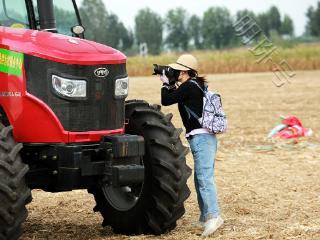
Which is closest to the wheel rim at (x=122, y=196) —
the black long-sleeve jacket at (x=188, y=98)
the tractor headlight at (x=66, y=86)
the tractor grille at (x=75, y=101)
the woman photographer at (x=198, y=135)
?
the woman photographer at (x=198, y=135)

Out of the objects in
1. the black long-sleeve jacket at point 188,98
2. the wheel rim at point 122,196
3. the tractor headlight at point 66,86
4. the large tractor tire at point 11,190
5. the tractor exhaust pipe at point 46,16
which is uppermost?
the tractor exhaust pipe at point 46,16

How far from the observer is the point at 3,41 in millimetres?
6621

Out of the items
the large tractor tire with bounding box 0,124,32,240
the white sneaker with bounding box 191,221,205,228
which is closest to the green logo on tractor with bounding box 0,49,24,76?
the large tractor tire with bounding box 0,124,32,240

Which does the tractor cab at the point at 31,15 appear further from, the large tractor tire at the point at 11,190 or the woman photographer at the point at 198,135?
the large tractor tire at the point at 11,190

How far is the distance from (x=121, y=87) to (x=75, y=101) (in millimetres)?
543

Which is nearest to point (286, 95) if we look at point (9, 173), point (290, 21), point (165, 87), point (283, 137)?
point (283, 137)

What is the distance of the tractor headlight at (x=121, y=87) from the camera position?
6.77m

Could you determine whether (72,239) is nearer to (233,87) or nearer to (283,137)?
(283,137)

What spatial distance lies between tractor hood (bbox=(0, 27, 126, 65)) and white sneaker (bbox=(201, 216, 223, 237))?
5.80 feet

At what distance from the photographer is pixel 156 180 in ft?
22.9

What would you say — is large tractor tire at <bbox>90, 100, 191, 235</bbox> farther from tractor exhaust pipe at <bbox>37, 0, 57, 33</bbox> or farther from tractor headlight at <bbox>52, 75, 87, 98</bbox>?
tractor exhaust pipe at <bbox>37, 0, 57, 33</bbox>

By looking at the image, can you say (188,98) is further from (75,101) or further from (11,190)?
(11,190)

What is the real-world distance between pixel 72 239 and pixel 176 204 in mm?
1091

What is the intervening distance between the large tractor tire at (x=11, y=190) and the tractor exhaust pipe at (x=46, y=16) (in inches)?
65.5
